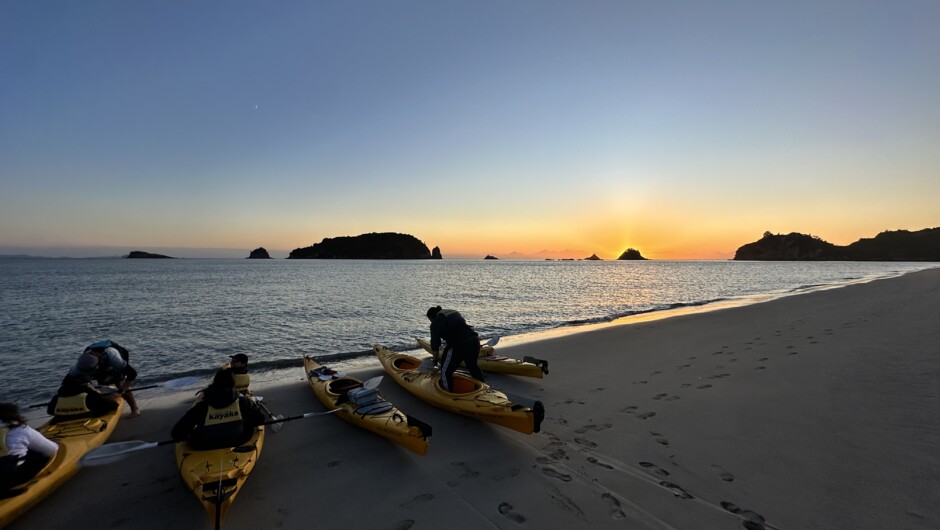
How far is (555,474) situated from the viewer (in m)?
5.22

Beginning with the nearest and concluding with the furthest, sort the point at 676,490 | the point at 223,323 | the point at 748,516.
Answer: the point at 748,516, the point at 676,490, the point at 223,323

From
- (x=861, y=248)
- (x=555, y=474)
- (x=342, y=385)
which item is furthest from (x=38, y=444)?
(x=861, y=248)

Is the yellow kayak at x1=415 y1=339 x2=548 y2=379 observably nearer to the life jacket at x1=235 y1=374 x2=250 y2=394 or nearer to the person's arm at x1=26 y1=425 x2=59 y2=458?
the life jacket at x1=235 y1=374 x2=250 y2=394

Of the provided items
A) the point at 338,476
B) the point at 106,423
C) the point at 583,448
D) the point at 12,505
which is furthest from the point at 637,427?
the point at 106,423

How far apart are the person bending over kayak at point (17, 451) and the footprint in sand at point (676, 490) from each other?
7.62m

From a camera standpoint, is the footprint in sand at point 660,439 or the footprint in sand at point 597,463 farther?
the footprint in sand at point 660,439

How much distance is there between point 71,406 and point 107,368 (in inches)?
46.4

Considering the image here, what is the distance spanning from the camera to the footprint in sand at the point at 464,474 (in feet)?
16.9

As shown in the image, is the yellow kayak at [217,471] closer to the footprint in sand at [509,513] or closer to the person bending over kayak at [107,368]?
the footprint in sand at [509,513]

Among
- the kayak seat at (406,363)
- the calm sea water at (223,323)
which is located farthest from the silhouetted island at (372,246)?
the kayak seat at (406,363)

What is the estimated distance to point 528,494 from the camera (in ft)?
15.7

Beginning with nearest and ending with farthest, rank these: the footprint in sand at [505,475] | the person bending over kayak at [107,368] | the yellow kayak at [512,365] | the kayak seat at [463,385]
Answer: the footprint in sand at [505,475] → the person bending over kayak at [107,368] → the kayak seat at [463,385] → the yellow kayak at [512,365]

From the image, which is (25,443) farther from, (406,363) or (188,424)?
(406,363)

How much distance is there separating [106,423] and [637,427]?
29.3 ft
